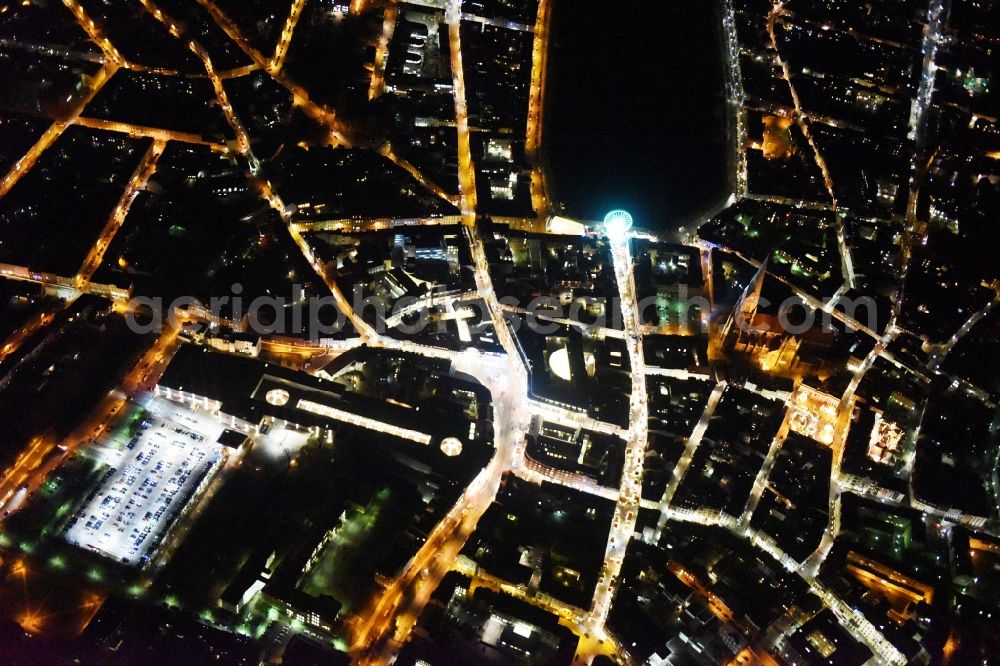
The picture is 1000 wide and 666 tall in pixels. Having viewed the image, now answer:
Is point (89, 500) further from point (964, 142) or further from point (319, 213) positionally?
point (964, 142)

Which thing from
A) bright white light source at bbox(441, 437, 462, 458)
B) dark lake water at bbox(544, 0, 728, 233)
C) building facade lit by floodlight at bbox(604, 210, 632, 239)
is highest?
dark lake water at bbox(544, 0, 728, 233)

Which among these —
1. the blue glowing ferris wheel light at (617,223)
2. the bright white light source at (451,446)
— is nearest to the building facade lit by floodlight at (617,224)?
the blue glowing ferris wheel light at (617,223)

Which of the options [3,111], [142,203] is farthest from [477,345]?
[3,111]

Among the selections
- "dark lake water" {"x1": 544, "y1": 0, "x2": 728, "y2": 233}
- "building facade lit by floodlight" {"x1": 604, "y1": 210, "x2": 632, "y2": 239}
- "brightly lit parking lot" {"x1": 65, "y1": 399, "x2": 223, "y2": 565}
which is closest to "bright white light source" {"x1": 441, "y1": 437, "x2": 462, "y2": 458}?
"brightly lit parking lot" {"x1": 65, "y1": 399, "x2": 223, "y2": 565}

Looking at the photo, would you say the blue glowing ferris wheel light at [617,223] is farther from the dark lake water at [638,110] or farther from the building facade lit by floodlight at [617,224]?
the dark lake water at [638,110]

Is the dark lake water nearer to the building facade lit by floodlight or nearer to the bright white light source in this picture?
the building facade lit by floodlight

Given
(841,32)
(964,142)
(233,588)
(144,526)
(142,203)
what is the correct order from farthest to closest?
(841,32) < (964,142) < (142,203) < (144,526) < (233,588)

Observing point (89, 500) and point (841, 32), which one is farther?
point (841, 32)
